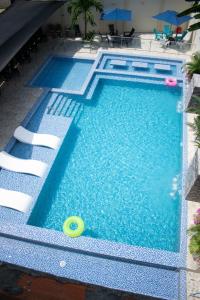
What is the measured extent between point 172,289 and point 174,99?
10.6m

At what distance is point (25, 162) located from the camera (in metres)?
11.0

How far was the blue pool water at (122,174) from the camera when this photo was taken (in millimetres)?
9805

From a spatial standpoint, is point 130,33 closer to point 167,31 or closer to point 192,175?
point 167,31

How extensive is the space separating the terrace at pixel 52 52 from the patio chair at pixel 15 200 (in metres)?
2.80

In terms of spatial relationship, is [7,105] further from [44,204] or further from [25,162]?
[44,204]

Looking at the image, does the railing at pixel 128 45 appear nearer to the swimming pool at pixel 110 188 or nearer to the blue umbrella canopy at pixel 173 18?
the blue umbrella canopy at pixel 173 18

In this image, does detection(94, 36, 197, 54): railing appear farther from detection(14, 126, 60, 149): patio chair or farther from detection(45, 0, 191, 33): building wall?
detection(14, 126, 60, 149): patio chair

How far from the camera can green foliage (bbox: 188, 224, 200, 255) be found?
7.99 metres

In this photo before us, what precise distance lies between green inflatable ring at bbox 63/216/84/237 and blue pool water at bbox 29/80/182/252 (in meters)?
0.52

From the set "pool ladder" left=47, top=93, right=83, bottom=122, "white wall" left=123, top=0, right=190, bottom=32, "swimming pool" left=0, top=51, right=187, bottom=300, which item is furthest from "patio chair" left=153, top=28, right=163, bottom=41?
"pool ladder" left=47, top=93, right=83, bottom=122

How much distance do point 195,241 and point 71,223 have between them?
392 cm

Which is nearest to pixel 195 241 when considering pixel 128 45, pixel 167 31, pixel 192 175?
pixel 192 175

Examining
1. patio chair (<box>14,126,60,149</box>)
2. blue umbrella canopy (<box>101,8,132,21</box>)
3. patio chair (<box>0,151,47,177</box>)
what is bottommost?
patio chair (<box>0,151,47,177</box>)

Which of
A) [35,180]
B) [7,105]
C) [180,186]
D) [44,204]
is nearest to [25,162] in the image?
[35,180]
